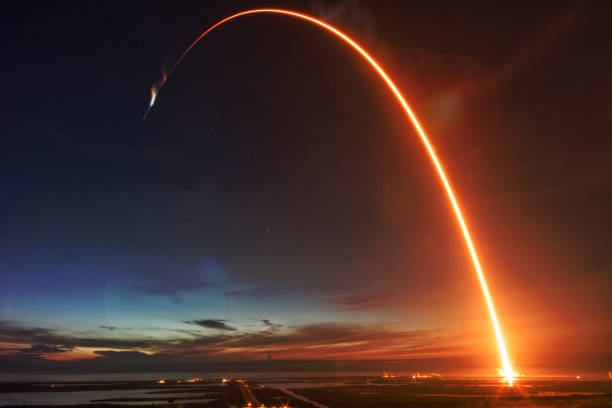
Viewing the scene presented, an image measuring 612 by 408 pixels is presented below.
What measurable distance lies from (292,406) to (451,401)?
20742mm

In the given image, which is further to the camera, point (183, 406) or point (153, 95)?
point (183, 406)

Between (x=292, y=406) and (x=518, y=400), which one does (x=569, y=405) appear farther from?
(x=292, y=406)

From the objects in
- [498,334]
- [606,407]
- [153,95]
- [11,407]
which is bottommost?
[606,407]

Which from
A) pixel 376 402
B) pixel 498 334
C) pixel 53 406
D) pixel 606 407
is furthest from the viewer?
pixel 53 406

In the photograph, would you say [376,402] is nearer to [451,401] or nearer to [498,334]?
[451,401]

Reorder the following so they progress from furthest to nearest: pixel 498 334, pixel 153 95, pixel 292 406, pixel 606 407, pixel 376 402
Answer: pixel 376 402, pixel 292 406, pixel 606 407, pixel 498 334, pixel 153 95

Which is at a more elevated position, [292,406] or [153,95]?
[153,95]

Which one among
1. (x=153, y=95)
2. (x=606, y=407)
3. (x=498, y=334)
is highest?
(x=153, y=95)

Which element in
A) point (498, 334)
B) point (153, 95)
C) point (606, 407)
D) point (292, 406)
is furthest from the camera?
→ point (292, 406)

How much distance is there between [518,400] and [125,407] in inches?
2023

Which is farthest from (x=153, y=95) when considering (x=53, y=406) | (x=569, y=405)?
(x=53, y=406)

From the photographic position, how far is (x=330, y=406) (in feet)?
166

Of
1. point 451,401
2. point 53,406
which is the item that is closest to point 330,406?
point 451,401

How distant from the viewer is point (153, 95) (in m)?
16.7
